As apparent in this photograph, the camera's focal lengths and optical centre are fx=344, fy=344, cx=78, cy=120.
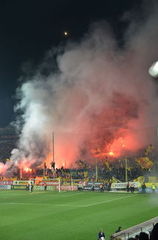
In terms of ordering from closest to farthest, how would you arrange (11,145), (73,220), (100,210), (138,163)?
(73,220), (100,210), (138,163), (11,145)

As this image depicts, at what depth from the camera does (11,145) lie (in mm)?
101062

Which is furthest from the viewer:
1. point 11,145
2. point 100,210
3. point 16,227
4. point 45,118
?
point 11,145

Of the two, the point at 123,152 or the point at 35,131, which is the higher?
the point at 35,131

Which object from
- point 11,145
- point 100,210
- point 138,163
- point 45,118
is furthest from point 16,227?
point 11,145

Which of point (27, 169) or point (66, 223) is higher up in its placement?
point (27, 169)

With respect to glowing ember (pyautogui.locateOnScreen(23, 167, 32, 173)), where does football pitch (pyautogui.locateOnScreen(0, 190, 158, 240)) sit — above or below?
below

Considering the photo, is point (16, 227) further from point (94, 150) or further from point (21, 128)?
point (21, 128)

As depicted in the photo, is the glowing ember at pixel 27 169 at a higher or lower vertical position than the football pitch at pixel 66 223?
higher

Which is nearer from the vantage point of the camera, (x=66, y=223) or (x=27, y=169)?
(x=66, y=223)

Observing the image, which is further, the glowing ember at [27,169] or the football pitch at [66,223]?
the glowing ember at [27,169]

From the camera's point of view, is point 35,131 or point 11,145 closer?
point 35,131

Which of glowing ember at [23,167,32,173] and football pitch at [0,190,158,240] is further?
glowing ember at [23,167,32,173]

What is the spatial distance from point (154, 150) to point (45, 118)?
30.1 meters

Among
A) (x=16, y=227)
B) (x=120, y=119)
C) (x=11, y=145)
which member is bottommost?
(x=16, y=227)
